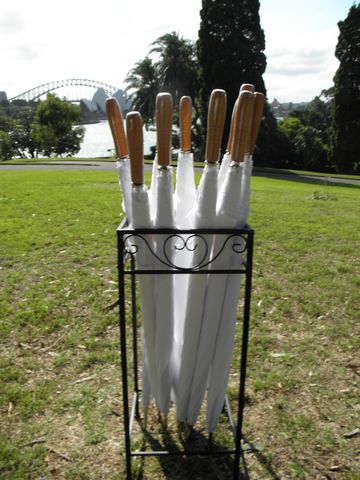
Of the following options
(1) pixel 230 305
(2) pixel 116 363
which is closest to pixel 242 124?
(1) pixel 230 305

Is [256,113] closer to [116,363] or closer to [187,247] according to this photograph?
[187,247]

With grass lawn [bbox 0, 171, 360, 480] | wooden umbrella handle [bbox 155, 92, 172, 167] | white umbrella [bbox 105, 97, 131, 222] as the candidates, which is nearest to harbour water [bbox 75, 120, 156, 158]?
grass lawn [bbox 0, 171, 360, 480]

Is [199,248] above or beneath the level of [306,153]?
beneath

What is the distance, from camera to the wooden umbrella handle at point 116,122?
180 centimetres

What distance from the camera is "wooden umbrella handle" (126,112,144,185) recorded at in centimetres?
150

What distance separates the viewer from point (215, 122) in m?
1.58

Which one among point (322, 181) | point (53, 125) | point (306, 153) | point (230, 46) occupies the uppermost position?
point (230, 46)

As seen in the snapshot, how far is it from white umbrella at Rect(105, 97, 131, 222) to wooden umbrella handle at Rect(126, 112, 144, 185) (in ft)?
1.00

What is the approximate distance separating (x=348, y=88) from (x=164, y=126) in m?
26.7

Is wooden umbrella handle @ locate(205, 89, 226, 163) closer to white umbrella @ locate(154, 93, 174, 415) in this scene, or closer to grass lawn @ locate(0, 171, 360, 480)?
white umbrella @ locate(154, 93, 174, 415)

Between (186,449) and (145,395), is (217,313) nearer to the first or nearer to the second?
(145,395)

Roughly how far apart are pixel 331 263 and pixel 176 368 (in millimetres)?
3775

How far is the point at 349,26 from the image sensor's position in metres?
24.3

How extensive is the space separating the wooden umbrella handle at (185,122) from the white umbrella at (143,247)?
48cm
